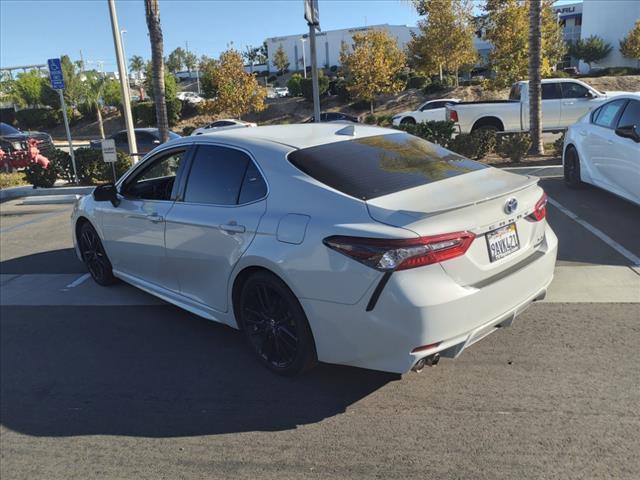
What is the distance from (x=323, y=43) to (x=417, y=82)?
56.5 meters

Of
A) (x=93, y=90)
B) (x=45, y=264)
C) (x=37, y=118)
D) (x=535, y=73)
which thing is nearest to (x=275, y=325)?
(x=45, y=264)

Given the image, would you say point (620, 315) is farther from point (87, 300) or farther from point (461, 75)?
point (461, 75)

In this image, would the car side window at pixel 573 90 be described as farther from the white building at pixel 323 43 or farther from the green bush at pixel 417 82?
the white building at pixel 323 43

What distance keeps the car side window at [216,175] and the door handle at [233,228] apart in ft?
0.60

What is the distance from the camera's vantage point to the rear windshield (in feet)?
11.6

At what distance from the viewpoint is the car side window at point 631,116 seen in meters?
6.86

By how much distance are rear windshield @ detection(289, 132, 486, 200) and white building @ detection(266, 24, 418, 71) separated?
289 ft

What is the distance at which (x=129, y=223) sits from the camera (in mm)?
5074

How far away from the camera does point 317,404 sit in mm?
3521

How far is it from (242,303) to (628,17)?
64311mm

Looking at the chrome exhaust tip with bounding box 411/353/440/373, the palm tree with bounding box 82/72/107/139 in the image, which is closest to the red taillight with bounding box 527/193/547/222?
the chrome exhaust tip with bounding box 411/353/440/373

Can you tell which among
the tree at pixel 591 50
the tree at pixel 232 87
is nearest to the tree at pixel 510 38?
the tree at pixel 232 87

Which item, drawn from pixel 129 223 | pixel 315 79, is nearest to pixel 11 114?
pixel 315 79

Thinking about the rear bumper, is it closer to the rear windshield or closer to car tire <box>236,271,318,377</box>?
car tire <box>236,271,318,377</box>
